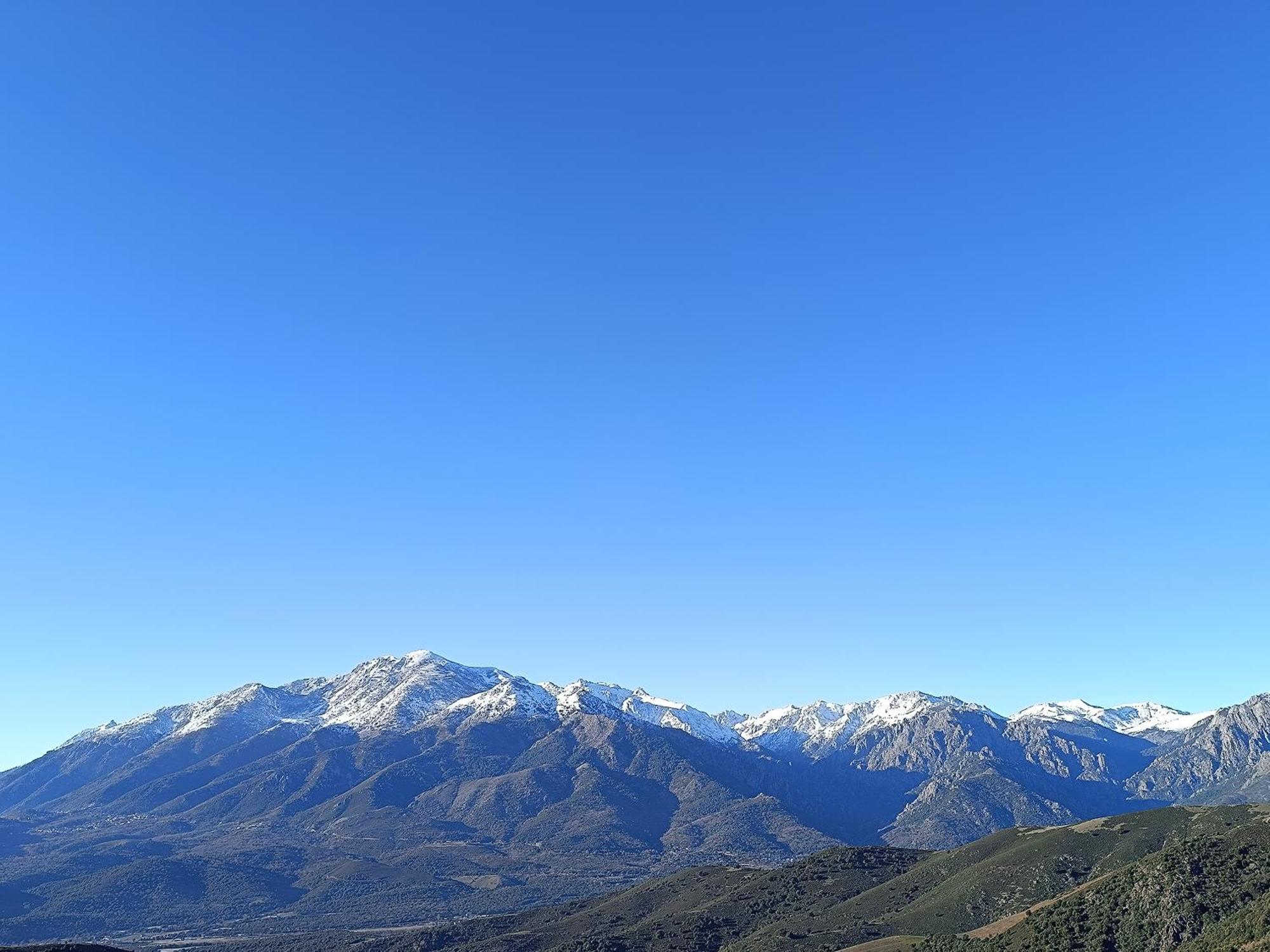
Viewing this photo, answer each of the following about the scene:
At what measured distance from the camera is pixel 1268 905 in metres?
190

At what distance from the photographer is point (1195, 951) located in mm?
189000

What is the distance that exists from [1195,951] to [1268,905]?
1769cm
